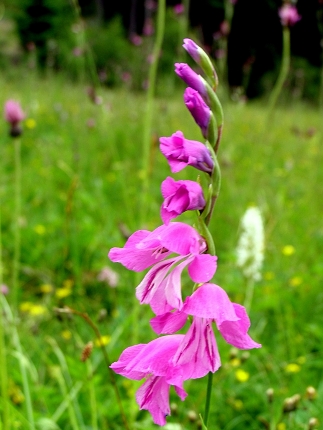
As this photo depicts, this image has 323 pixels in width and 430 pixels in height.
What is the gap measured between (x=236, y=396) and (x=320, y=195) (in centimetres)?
251

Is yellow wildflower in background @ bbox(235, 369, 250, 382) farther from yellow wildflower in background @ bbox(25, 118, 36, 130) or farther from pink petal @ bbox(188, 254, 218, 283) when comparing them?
yellow wildflower in background @ bbox(25, 118, 36, 130)

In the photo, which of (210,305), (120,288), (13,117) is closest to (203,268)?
(210,305)

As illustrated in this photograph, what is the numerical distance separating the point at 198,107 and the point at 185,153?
58mm

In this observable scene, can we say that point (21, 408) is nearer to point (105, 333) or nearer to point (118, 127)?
point (105, 333)

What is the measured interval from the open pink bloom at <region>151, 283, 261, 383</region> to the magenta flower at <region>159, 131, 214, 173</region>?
0.13 m

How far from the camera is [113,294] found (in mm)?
2260

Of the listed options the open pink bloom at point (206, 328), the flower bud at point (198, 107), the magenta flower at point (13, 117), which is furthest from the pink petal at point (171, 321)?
the magenta flower at point (13, 117)

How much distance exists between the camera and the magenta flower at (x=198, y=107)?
580 mm

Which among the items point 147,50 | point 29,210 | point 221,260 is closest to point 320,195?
point 221,260

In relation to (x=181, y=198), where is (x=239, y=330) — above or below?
below

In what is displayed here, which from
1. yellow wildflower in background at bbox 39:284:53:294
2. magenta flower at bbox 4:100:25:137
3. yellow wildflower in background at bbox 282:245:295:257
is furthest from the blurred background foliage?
magenta flower at bbox 4:100:25:137

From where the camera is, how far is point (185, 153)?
1.86ft

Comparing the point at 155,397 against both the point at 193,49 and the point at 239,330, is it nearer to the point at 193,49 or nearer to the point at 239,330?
the point at 239,330

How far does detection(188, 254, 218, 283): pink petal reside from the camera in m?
0.55
